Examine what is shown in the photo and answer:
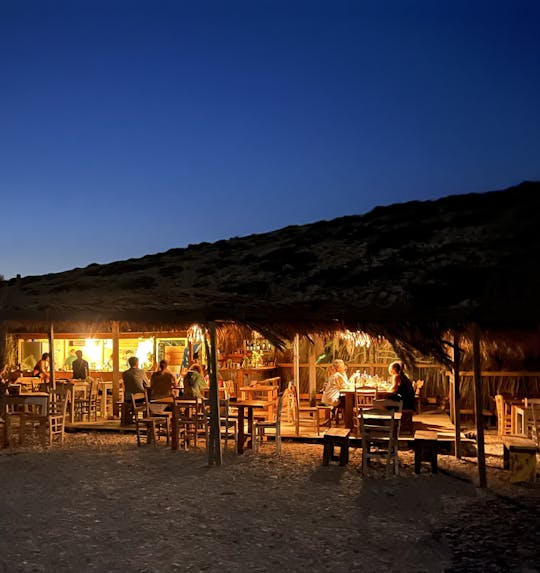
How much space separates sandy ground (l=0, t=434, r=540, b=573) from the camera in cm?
473

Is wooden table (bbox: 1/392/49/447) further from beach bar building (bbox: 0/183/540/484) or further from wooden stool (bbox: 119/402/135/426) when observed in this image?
wooden stool (bbox: 119/402/135/426)

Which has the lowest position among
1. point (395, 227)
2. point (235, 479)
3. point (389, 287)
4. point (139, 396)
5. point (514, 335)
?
point (235, 479)

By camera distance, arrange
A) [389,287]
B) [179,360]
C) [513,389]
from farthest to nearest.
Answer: [179,360], [513,389], [389,287]

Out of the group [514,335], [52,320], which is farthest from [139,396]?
[514,335]

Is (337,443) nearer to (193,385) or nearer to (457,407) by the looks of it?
(457,407)

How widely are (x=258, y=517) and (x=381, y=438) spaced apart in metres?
2.68

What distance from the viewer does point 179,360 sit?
16219mm

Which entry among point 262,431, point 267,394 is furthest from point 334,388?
point 262,431

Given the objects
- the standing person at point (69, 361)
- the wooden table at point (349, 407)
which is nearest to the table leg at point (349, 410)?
the wooden table at point (349, 407)

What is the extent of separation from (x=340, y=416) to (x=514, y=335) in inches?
187

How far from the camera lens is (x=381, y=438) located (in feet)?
26.4

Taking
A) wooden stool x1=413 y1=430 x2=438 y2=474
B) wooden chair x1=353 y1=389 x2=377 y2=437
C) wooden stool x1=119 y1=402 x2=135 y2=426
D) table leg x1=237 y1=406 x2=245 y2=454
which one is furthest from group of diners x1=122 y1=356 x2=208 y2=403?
wooden stool x1=413 y1=430 x2=438 y2=474

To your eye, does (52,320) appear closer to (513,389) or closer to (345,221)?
(345,221)

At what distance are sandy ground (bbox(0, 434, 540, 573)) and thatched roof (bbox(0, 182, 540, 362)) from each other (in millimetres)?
1953
